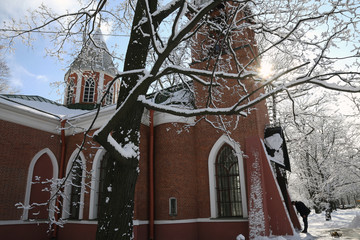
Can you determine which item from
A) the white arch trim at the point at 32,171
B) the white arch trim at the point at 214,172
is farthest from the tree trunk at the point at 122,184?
the white arch trim at the point at 32,171

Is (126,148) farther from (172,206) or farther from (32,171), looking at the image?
(32,171)

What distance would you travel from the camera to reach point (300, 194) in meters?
34.9

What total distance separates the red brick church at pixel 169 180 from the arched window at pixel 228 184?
34 millimetres

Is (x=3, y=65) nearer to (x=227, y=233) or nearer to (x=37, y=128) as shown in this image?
(x=37, y=128)

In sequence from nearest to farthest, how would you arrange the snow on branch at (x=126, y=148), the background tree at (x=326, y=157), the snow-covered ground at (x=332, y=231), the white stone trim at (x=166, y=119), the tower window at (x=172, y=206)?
the snow on branch at (x=126, y=148) → the snow-covered ground at (x=332, y=231) → the tower window at (x=172, y=206) → the white stone trim at (x=166, y=119) → the background tree at (x=326, y=157)

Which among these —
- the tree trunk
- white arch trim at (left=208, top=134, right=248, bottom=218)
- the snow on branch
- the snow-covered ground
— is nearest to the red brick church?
white arch trim at (left=208, top=134, right=248, bottom=218)

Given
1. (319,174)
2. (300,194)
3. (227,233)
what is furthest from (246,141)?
(300,194)

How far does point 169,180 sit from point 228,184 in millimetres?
2128

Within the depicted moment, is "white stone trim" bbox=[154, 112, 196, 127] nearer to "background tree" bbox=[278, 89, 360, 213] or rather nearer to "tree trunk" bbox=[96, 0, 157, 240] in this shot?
"tree trunk" bbox=[96, 0, 157, 240]

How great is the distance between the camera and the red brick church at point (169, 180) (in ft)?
29.3

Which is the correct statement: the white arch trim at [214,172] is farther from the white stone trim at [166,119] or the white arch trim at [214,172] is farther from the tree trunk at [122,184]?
the tree trunk at [122,184]

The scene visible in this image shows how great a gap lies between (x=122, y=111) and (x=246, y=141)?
654 cm

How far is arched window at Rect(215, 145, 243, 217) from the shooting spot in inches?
379

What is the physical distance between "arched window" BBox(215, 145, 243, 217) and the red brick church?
0.03 meters
